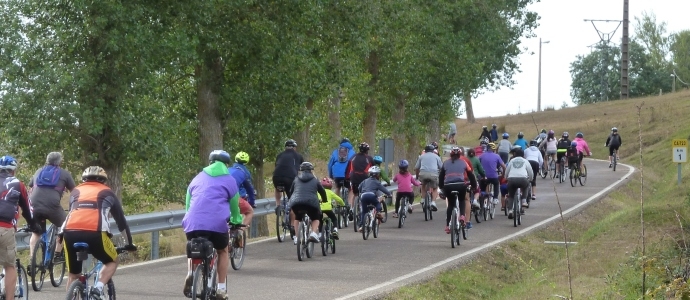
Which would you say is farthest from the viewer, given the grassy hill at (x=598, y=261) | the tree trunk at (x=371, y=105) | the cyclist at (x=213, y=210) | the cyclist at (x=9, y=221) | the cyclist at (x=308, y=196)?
the tree trunk at (x=371, y=105)

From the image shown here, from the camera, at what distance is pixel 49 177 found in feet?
47.6

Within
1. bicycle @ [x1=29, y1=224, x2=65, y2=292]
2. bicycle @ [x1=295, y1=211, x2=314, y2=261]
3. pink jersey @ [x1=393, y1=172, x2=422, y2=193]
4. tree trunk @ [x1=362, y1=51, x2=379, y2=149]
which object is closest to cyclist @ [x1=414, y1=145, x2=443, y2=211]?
pink jersey @ [x1=393, y1=172, x2=422, y2=193]

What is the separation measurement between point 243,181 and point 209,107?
45.8 ft

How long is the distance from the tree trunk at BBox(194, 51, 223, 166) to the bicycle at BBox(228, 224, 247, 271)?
14176 mm

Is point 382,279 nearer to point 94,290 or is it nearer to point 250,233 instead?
point 94,290

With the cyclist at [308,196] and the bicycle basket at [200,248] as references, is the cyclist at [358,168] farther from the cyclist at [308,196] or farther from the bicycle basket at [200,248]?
the bicycle basket at [200,248]

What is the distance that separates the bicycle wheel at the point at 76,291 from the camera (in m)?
10.0

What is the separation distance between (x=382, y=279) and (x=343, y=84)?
20.4 metres

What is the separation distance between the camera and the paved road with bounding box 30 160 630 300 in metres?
14.4

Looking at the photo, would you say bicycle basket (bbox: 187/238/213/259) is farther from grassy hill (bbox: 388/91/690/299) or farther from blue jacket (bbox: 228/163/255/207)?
blue jacket (bbox: 228/163/255/207)

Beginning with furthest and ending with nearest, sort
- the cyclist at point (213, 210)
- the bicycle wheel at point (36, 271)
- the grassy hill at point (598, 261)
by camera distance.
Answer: the bicycle wheel at point (36, 271)
the grassy hill at point (598, 261)
the cyclist at point (213, 210)

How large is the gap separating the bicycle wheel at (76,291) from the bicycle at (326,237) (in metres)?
8.77

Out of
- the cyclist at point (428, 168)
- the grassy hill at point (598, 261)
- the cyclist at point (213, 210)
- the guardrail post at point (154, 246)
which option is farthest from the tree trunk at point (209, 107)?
the cyclist at point (213, 210)

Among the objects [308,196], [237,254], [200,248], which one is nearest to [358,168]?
[308,196]
